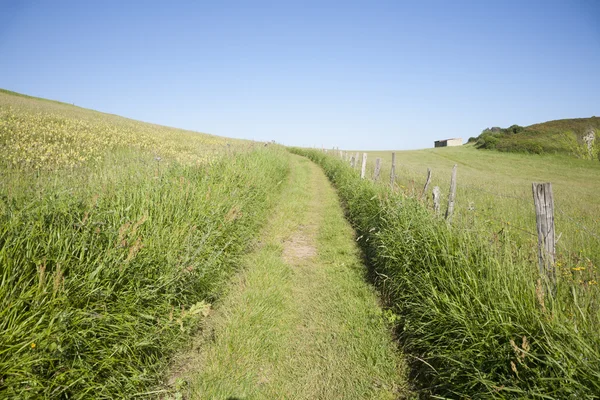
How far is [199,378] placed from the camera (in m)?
2.47

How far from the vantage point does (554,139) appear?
30844 mm

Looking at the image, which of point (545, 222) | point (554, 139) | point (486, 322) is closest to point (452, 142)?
point (554, 139)

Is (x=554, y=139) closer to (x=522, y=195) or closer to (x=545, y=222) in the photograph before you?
(x=522, y=195)

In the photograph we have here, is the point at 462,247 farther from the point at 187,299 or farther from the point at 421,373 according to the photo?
the point at 187,299

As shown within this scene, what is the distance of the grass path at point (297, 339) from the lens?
8.20ft

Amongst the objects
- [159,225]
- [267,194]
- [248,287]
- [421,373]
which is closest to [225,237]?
[248,287]

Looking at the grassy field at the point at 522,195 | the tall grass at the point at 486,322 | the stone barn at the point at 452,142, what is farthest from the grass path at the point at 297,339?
the stone barn at the point at 452,142

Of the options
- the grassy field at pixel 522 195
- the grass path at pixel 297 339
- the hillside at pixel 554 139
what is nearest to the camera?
the grass path at pixel 297 339

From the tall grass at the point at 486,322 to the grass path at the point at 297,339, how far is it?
0.40 m

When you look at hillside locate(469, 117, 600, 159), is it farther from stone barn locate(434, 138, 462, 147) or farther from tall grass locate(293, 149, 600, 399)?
stone barn locate(434, 138, 462, 147)

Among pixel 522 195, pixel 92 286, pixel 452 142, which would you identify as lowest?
pixel 92 286

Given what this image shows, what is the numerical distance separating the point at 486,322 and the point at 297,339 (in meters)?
1.90

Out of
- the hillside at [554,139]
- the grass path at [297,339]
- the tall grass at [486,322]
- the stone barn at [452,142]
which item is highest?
the stone barn at [452,142]

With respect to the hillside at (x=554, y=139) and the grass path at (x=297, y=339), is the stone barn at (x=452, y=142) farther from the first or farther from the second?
the grass path at (x=297, y=339)
